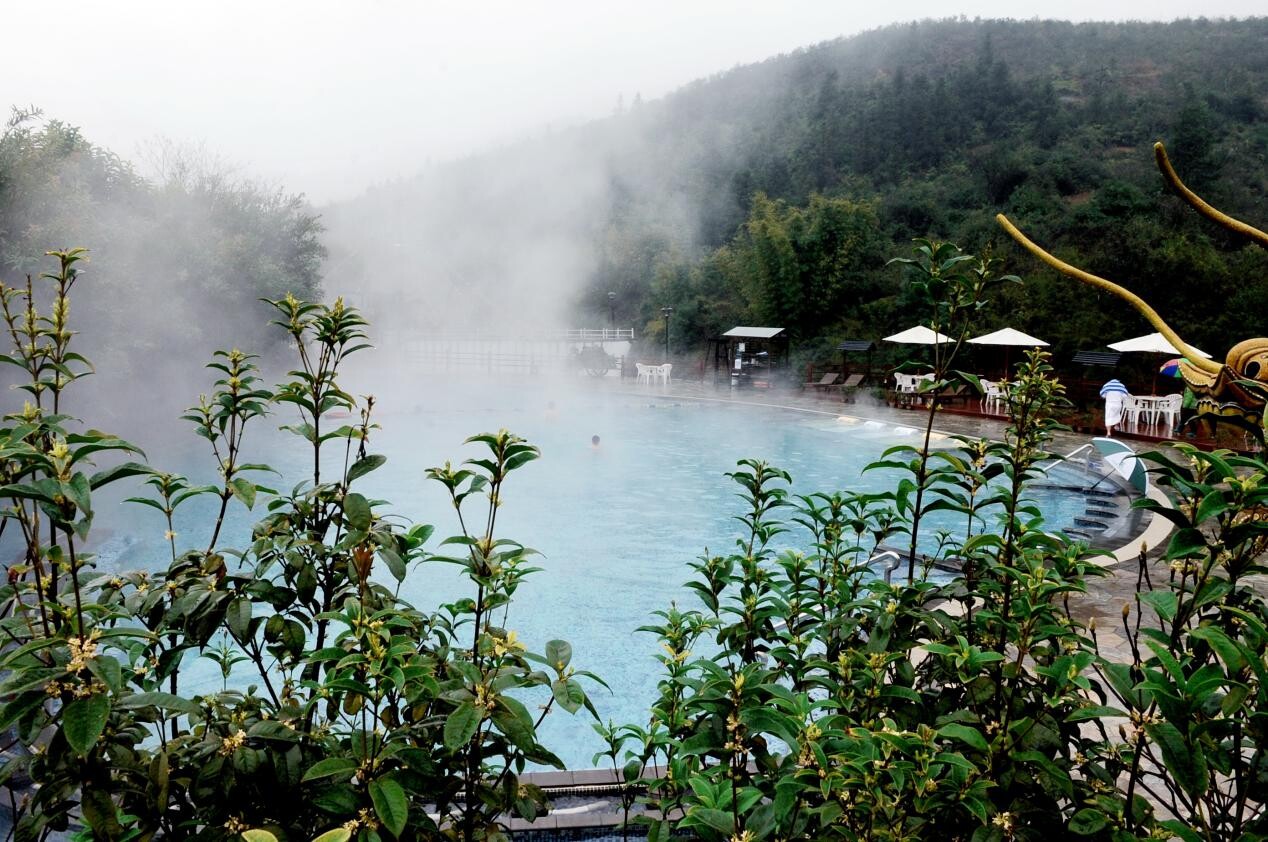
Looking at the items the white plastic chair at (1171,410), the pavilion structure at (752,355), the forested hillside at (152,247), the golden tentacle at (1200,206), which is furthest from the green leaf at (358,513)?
the pavilion structure at (752,355)

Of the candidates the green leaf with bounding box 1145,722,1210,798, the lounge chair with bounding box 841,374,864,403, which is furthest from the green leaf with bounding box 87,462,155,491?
the lounge chair with bounding box 841,374,864,403

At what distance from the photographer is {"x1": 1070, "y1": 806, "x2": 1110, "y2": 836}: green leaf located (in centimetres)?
132

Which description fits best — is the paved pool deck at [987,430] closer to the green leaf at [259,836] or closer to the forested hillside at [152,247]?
the green leaf at [259,836]

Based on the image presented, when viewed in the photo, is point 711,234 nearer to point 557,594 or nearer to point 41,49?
point 41,49

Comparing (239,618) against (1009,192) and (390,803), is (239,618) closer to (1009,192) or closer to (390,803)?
(390,803)

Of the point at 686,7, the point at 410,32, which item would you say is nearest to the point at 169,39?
the point at 410,32

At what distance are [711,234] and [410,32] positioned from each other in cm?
2294

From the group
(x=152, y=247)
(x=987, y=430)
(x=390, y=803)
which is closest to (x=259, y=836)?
(x=390, y=803)

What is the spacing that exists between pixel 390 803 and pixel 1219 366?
6.63 feet

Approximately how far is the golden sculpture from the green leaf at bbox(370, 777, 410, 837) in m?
1.56

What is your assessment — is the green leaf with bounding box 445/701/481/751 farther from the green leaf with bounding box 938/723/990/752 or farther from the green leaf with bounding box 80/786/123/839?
the green leaf with bounding box 938/723/990/752

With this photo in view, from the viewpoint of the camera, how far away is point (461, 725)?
1234 millimetres

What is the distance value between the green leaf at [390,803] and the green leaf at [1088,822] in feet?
3.60

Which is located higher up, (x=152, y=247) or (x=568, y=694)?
(x=152, y=247)
